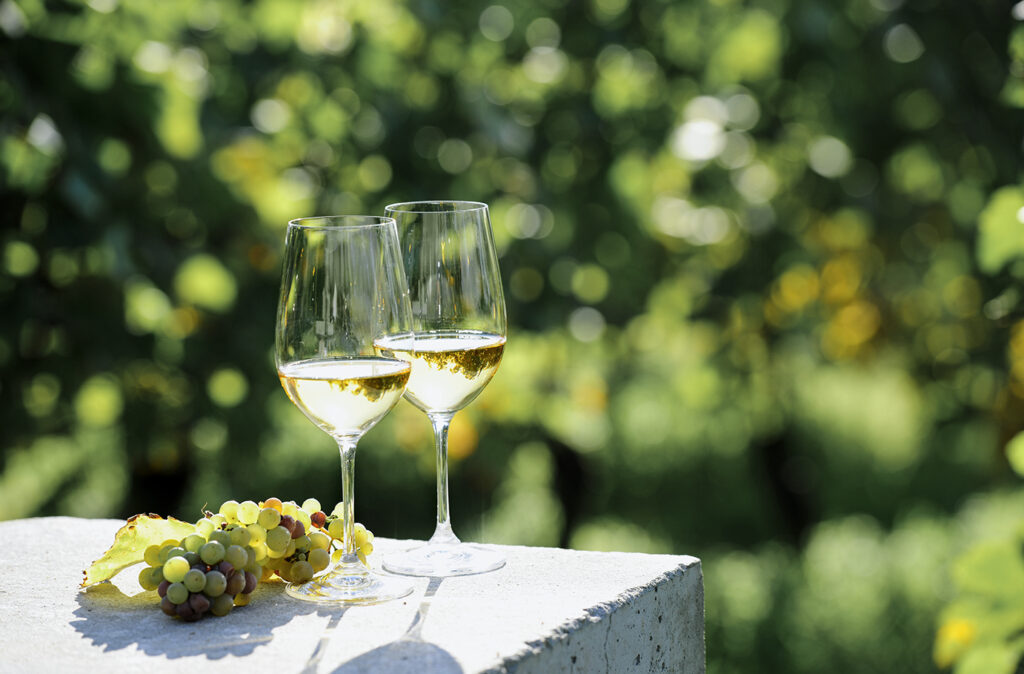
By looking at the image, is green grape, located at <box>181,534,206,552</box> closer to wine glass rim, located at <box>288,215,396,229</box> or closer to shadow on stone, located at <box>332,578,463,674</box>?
A: shadow on stone, located at <box>332,578,463,674</box>

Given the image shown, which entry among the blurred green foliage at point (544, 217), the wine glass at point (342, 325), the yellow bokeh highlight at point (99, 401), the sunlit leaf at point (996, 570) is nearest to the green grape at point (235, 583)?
the wine glass at point (342, 325)

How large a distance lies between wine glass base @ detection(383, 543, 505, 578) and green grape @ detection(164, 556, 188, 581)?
0.29m

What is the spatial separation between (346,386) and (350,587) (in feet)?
0.83

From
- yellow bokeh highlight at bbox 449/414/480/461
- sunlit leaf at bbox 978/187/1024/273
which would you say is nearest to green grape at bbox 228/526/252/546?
sunlit leaf at bbox 978/187/1024/273

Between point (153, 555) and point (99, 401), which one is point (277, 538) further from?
point (99, 401)

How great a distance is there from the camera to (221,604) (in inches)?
50.3

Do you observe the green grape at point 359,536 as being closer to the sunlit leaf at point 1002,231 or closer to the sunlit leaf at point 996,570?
the sunlit leaf at point 996,570

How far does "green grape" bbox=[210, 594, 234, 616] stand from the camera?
1278mm

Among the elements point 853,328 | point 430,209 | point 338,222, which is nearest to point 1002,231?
Answer: point 430,209

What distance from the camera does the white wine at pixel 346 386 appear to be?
1.28 metres

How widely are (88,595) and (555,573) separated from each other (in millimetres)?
562

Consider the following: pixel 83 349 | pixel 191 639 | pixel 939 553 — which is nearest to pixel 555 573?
pixel 191 639

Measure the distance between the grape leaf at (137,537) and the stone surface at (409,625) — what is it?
0.15 feet

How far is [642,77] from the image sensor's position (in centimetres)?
441
